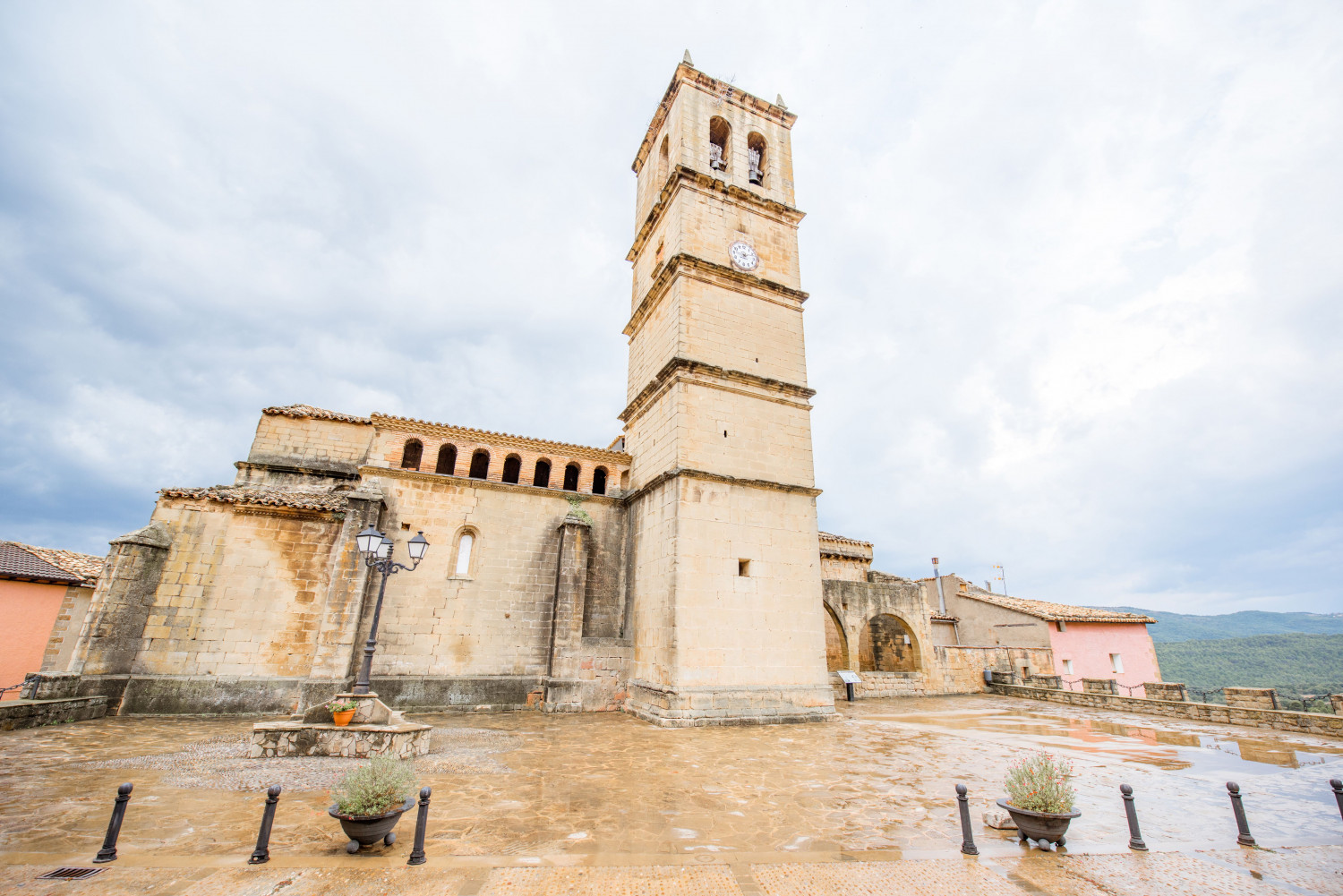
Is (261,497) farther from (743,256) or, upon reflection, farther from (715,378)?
(743,256)

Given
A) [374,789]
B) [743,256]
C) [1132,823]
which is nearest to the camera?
[374,789]

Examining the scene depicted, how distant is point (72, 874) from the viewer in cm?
455

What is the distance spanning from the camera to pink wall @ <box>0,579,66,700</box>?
1653 centimetres

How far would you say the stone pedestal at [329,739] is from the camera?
28.9 feet

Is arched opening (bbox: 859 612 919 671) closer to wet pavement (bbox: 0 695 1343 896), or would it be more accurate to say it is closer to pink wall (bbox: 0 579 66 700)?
wet pavement (bbox: 0 695 1343 896)

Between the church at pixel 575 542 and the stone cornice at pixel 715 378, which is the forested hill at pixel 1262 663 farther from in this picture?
the church at pixel 575 542

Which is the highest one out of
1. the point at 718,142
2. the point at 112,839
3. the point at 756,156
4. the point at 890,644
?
the point at 718,142

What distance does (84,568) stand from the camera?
19.0 meters

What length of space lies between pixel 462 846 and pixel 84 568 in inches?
911

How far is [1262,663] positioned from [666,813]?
72.7m

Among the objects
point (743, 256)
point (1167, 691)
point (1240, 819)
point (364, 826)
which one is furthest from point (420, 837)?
point (1167, 691)

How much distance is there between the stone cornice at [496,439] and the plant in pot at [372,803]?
11.4 meters

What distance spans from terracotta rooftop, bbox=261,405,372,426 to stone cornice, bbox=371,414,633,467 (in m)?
2.56

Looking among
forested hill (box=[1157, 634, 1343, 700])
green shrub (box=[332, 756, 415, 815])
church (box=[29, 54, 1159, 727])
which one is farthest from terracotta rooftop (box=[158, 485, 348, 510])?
forested hill (box=[1157, 634, 1343, 700])
